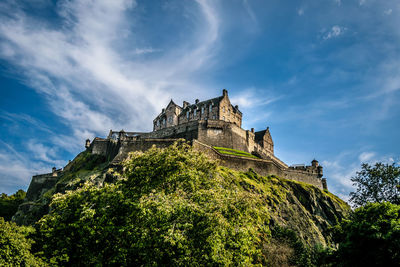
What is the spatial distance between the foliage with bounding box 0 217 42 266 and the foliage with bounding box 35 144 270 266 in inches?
39.5

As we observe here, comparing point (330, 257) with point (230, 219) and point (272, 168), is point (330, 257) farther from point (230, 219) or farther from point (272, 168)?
point (272, 168)

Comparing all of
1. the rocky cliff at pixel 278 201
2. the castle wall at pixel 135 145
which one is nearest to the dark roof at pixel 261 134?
the rocky cliff at pixel 278 201

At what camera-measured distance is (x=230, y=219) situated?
654 inches

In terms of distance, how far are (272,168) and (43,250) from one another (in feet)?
122

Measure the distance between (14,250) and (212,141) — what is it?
37640 mm

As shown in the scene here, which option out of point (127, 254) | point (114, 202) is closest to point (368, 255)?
point (127, 254)

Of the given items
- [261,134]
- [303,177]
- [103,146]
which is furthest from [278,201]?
[103,146]

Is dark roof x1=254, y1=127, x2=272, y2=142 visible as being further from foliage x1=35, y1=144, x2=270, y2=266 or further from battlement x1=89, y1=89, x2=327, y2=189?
foliage x1=35, y1=144, x2=270, y2=266

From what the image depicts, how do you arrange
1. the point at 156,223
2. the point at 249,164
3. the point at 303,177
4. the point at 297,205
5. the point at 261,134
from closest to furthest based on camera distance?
the point at 156,223 < the point at 297,205 < the point at 249,164 < the point at 303,177 < the point at 261,134

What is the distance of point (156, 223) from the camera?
1505 centimetres

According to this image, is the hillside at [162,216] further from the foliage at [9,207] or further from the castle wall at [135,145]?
the foliage at [9,207]

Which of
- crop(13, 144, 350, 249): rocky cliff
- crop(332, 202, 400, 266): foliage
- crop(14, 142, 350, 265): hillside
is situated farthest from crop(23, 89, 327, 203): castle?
crop(332, 202, 400, 266): foliage

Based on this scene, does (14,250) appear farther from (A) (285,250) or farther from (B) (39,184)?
(B) (39,184)

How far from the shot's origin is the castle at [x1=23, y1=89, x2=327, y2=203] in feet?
139
